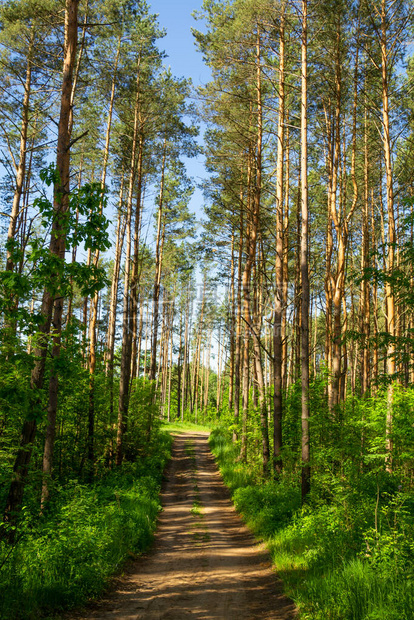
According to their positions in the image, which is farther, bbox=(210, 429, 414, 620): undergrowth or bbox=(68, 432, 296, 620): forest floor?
bbox=(68, 432, 296, 620): forest floor

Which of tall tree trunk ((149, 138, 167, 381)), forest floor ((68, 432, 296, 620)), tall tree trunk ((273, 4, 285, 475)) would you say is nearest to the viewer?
forest floor ((68, 432, 296, 620))

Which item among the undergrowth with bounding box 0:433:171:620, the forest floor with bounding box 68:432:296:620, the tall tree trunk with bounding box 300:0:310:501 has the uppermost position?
the tall tree trunk with bounding box 300:0:310:501

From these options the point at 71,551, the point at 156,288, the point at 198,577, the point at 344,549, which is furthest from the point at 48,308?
the point at 156,288

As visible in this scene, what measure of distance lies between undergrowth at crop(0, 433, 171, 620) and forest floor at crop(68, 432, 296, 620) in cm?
29

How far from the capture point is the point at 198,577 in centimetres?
711

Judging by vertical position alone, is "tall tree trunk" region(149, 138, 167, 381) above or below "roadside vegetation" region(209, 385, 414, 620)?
above

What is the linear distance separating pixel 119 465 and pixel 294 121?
494 inches

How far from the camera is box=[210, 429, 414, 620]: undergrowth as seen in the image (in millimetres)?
4582

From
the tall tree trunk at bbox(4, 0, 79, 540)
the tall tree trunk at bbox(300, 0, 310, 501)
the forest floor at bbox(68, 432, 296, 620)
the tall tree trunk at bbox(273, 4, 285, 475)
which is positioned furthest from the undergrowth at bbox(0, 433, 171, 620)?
the tall tree trunk at bbox(273, 4, 285, 475)

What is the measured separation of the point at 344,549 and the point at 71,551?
3.96 m

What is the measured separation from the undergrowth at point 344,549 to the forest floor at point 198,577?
1.14 ft

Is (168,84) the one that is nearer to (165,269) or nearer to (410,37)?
(410,37)

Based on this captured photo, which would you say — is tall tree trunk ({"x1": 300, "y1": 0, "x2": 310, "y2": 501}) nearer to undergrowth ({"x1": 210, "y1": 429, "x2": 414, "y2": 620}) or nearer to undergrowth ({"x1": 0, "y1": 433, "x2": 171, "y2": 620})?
undergrowth ({"x1": 210, "y1": 429, "x2": 414, "y2": 620})

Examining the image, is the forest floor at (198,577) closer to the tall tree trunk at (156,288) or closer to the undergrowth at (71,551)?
the undergrowth at (71,551)
